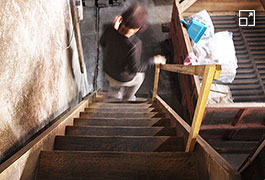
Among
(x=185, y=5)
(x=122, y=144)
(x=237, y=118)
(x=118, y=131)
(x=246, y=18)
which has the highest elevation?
(x=185, y=5)

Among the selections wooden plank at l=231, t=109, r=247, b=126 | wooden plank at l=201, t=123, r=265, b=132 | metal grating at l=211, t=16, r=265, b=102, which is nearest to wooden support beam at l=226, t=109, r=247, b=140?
wooden plank at l=231, t=109, r=247, b=126

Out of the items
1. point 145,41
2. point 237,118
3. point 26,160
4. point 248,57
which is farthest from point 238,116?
point 145,41

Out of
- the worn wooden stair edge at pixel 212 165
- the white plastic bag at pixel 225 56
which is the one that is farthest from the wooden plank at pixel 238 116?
the worn wooden stair edge at pixel 212 165

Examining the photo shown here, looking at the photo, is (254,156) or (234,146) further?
(234,146)

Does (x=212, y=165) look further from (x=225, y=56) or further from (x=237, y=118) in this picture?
(x=225, y=56)

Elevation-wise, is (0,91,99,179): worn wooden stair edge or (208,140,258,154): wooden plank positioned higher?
(0,91,99,179): worn wooden stair edge

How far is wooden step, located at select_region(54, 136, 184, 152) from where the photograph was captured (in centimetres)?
172

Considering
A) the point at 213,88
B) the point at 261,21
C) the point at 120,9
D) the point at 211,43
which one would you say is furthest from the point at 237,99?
the point at 120,9

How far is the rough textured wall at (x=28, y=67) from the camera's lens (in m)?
1.27

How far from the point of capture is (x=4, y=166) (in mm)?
1130

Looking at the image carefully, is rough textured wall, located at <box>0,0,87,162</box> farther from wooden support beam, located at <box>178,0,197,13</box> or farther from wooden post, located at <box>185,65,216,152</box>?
wooden support beam, located at <box>178,0,197,13</box>

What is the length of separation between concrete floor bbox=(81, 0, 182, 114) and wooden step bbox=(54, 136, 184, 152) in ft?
11.7

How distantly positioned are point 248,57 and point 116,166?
4.67m

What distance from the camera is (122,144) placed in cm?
174
